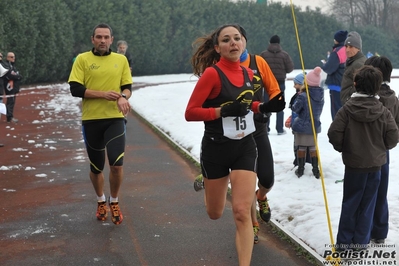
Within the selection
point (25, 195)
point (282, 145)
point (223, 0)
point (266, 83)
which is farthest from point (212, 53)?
point (223, 0)

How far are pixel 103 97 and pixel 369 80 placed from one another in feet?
9.17

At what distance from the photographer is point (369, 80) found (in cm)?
502

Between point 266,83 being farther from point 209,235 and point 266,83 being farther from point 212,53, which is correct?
point 209,235

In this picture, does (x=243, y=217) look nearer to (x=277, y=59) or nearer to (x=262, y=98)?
(x=262, y=98)

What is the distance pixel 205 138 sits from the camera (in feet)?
16.4

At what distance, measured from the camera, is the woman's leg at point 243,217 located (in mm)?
4594

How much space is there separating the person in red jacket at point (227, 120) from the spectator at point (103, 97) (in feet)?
5.98

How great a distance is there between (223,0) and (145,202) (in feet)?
145

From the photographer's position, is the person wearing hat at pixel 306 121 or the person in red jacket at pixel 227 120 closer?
the person in red jacket at pixel 227 120

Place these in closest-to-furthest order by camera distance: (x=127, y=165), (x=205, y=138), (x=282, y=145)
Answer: (x=205, y=138), (x=127, y=165), (x=282, y=145)

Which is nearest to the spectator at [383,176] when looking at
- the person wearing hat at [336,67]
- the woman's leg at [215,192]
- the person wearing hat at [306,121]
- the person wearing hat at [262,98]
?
the person wearing hat at [262,98]

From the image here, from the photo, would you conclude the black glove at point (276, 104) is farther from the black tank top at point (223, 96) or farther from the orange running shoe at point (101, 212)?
the orange running shoe at point (101, 212)

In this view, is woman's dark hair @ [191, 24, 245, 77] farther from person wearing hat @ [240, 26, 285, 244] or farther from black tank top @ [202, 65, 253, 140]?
black tank top @ [202, 65, 253, 140]

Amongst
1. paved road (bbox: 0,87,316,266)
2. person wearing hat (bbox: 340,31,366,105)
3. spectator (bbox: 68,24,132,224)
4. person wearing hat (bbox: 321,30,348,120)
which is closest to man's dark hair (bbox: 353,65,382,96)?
paved road (bbox: 0,87,316,266)
